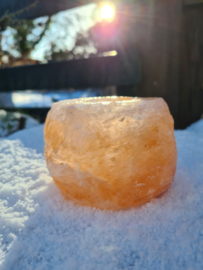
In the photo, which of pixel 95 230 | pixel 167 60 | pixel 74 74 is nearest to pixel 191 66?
pixel 167 60

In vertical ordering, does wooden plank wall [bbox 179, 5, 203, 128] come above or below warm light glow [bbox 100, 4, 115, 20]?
below

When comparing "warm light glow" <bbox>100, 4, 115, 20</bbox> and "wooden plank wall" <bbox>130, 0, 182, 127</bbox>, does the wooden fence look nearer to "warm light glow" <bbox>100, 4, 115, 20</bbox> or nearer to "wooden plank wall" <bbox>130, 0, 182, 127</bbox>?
"wooden plank wall" <bbox>130, 0, 182, 127</bbox>

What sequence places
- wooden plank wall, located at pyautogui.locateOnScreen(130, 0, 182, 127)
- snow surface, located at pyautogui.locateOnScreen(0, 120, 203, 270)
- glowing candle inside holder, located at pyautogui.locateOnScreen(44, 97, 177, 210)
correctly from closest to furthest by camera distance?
snow surface, located at pyautogui.locateOnScreen(0, 120, 203, 270), glowing candle inside holder, located at pyautogui.locateOnScreen(44, 97, 177, 210), wooden plank wall, located at pyautogui.locateOnScreen(130, 0, 182, 127)

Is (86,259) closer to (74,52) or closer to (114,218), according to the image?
(114,218)

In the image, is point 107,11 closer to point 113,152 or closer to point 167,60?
point 167,60

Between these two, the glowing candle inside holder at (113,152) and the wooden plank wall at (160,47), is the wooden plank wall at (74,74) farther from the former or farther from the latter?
the glowing candle inside holder at (113,152)

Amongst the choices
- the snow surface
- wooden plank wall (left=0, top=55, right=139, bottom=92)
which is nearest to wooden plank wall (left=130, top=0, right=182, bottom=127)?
wooden plank wall (left=0, top=55, right=139, bottom=92)

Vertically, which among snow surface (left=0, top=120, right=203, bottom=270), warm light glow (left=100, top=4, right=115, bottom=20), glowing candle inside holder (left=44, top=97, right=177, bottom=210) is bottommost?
snow surface (left=0, top=120, right=203, bottom=270)
